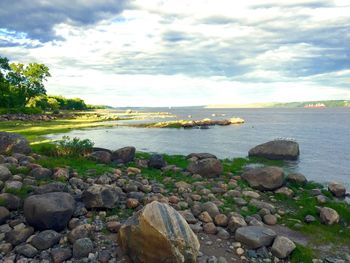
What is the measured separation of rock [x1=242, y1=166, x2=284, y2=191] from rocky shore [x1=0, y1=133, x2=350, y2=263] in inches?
2.3

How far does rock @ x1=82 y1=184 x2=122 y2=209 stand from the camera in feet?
46.5

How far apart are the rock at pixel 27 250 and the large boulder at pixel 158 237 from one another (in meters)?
3.18

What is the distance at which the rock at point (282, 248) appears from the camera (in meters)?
12.0

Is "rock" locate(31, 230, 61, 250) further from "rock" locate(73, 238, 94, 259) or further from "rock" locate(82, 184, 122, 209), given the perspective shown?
"rock" locate(82, 184, 122, 209)

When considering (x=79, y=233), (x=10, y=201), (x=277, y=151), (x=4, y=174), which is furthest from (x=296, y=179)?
(x=4, y=174)

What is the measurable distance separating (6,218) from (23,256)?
2551 mm

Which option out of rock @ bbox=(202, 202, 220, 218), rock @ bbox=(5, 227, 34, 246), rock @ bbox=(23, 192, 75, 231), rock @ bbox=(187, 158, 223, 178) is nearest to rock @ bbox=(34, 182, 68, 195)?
rock @ bbox=(23, 192, 75, 231)

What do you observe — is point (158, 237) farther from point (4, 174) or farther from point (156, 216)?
point (4, 174)

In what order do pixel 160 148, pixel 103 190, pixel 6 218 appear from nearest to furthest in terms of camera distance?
pixel 6 218 < pixel 103 190 < pixel 160 148

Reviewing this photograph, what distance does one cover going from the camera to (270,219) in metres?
15.2

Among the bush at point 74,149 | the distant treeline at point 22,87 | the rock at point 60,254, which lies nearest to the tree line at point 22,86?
the distant treeline at point 22,87

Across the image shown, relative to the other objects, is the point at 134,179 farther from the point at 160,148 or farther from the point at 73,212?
the point at 160,148

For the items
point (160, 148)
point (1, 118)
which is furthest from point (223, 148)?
point (1, 118)

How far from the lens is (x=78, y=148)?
82.9 feet
